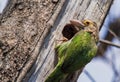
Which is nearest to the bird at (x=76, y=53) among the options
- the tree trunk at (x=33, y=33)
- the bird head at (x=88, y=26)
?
the bird head at (x=88, y=26)

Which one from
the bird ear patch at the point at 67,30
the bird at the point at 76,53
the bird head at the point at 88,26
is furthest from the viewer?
the bird ear patch at the point at 67,30

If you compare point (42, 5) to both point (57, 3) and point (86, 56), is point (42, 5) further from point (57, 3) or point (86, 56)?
point (86, 56)

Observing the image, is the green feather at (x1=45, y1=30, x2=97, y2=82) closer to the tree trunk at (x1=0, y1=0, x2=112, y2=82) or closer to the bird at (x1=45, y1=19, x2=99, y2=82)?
the bird at (x1=45, y1=19, x2=99, y2=82)

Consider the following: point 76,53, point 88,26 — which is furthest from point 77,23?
point 76,53

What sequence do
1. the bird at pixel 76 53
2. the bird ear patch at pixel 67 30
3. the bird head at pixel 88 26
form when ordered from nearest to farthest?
1. the bird at pixel 76 53
2. the bird head at pixel 88 26
3. the bird ear patch at pixel 67 30

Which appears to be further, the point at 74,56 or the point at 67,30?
the point at 67,30

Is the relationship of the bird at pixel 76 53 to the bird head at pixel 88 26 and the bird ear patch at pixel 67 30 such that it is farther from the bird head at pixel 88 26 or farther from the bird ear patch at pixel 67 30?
the bird ear patch at pixel 67 30

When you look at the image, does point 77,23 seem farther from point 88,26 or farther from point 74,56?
point 74,56

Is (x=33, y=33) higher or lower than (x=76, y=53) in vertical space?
higher
